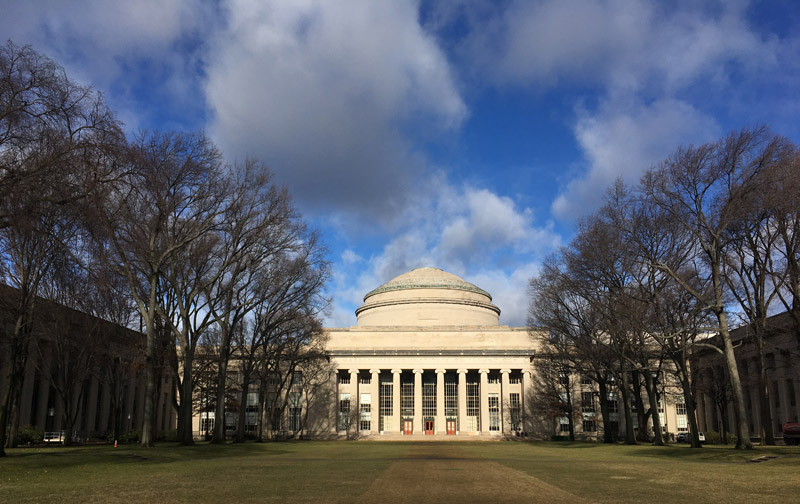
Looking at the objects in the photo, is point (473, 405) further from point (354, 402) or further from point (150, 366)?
point (150, 366)

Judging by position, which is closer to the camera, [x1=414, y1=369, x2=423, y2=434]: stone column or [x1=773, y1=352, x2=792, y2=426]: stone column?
[x1=773, y1=352, x2=792, y2=426]: stone column

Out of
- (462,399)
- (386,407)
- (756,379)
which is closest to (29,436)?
(386,407)

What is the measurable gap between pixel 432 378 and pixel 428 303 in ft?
46.5

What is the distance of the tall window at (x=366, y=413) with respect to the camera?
92.4 meters

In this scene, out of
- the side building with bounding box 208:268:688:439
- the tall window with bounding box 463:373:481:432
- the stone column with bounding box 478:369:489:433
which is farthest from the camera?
the tall window with bounding box 463:373:481:432

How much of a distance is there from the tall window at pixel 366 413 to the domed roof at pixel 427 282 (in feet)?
72.7

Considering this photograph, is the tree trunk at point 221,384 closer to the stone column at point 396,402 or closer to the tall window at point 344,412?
the tall window at point 344,412

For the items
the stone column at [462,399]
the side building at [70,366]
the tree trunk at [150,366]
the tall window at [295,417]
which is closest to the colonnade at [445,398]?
the stone column at [462,399]

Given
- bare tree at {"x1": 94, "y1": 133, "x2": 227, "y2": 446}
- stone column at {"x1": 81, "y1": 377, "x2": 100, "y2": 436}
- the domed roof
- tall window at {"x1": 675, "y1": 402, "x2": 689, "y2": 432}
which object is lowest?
tall window at {"x1": 675, "y1": 402, "x2": 689, "y2": 432}

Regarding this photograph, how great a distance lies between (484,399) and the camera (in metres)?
93.4

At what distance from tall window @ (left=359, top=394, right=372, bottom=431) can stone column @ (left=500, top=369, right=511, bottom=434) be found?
1858 centimetres

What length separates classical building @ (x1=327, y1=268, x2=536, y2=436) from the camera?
92.7 metres

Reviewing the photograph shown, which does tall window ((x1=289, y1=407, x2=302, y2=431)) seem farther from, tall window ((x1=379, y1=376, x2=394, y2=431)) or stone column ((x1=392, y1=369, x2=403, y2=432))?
stone column ((x1=392, y1=369, x2=403, y2=432))

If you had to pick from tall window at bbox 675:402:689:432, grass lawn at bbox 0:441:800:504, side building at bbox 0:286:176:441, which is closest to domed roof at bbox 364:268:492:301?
tall window at bbox 675:402:689:432
